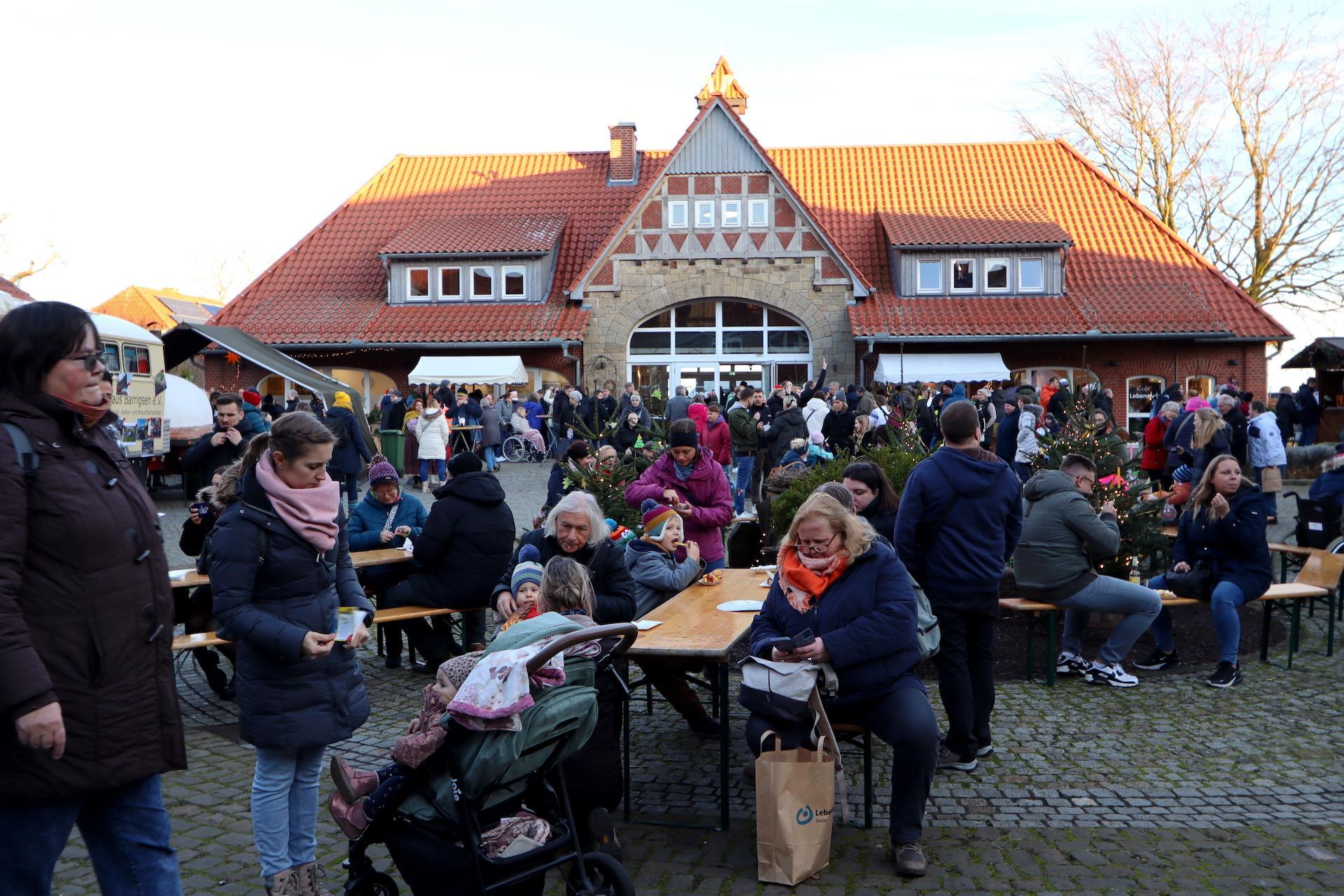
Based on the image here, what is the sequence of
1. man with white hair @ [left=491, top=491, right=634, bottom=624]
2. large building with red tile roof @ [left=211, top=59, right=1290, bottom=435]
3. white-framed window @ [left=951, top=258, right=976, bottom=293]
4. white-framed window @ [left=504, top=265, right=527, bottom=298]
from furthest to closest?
white-framed window @ [left=504, top=265, right=527, bottom=298] < white-framed window @ [left=951, top=258, right=976, bottom=293] < large building with red tile roof @ [left=211, top=59, right=1290, bottom=435] < man with white hair @ [left=491, top=491, right=634, bottom=624]

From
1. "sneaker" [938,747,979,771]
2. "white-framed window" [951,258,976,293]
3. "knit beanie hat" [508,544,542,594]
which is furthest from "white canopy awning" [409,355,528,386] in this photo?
"sneaker" [938,747,979,771]

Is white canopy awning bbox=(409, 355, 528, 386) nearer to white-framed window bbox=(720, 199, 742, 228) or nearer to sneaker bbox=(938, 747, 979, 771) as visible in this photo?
white-framed window bbox=(720, 199, 742, 228)

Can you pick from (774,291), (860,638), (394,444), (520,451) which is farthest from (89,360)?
(774,291)

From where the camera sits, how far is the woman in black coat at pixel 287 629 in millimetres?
3932

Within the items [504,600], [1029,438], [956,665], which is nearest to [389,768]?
[504,600]

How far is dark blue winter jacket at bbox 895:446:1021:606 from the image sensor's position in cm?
564

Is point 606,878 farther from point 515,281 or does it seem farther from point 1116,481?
point 515,281

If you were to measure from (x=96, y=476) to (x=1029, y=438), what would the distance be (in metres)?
13.1

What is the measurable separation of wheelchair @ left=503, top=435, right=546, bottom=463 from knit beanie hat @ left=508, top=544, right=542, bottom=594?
65.7 ft

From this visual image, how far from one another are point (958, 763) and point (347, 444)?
365 inches

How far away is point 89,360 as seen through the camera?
3008 mm

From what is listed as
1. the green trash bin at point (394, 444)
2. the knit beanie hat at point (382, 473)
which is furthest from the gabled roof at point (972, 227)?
the knit beanie hat at point (382, 473)

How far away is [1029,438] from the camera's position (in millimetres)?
14602

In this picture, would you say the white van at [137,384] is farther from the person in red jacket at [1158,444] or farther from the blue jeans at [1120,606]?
the person in red jacket at [1158,444]
